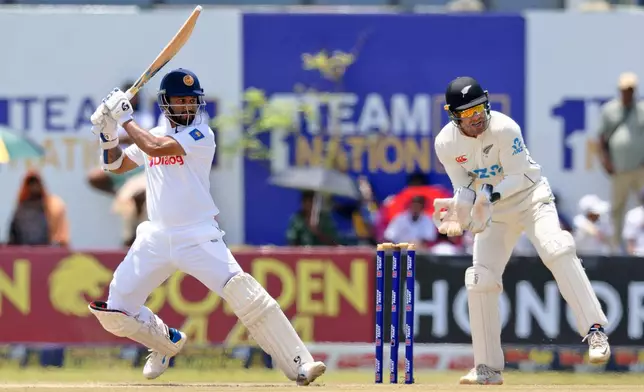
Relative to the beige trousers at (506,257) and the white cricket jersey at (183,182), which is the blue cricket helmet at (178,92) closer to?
the white cricket jersey at (183,182)

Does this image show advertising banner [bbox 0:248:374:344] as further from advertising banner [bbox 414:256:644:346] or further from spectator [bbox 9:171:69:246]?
spectator [bbox 9:171:69:246]

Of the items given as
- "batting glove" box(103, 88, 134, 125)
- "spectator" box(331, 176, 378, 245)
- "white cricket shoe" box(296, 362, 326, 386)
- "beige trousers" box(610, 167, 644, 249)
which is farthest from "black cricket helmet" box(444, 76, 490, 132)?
"spectator" box(331, 176, 378, 245)

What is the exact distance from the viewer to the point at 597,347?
29.8 ft

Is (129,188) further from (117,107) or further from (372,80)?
(117,107)

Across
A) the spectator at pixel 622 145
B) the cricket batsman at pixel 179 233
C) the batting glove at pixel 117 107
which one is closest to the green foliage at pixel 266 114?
the spectator at pixel 622 145

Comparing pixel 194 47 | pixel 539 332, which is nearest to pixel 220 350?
pixel 539 332

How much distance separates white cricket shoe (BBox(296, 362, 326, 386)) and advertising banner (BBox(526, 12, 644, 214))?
666cm

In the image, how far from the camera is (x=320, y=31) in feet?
→ 50.4

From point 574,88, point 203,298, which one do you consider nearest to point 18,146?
point 203,298

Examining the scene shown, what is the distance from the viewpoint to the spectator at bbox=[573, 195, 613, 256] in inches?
560

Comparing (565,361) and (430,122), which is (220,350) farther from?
(430,122)

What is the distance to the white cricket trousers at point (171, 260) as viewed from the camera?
902 centimetres

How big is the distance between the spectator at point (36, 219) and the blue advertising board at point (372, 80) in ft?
6.83

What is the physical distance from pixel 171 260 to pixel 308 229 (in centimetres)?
534
